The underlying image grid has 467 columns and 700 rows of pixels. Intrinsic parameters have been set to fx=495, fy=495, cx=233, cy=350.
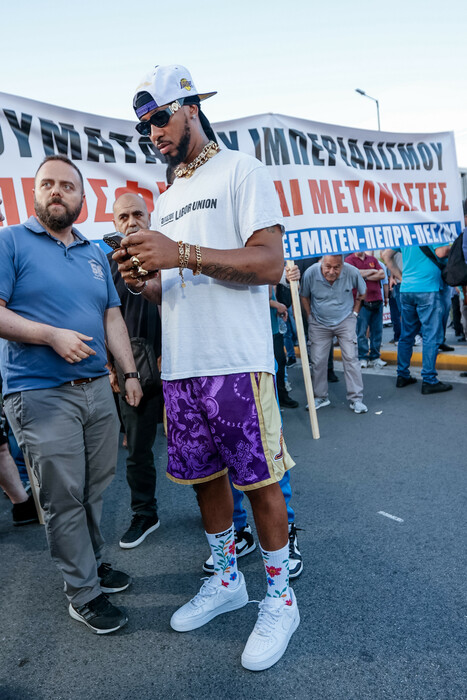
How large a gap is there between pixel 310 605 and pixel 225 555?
43 cm

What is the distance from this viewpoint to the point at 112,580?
2363mm

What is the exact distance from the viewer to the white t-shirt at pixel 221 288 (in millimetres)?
1702

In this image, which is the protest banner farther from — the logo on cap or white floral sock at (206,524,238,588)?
white floral sock at (206,524,238,588)

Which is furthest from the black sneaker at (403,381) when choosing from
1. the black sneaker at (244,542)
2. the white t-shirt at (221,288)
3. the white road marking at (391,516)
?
the white t-shirt at (221,288)

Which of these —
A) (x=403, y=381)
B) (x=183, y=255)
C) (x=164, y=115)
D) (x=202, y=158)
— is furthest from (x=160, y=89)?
(x=403, y=381)

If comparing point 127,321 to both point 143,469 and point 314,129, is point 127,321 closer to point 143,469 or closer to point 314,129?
point 143,469

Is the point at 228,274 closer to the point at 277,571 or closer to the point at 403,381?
the point at 277,571

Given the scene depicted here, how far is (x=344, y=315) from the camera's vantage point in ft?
A: 17.8

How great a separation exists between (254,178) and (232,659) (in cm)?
173

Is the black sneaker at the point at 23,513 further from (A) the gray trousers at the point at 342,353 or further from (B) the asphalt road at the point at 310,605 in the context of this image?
(A) the gray trousers at the point at 342,353

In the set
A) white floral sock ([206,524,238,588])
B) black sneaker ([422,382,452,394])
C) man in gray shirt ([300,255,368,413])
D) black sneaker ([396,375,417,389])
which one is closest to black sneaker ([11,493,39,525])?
white floral sock ([206,524,238,588])

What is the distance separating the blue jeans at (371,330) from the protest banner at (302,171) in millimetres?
2082

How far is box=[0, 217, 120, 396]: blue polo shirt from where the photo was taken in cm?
200

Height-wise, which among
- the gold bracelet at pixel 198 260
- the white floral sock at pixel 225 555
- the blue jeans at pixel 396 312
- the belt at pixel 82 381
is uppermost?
the gold bracelet at pixel 198 260
